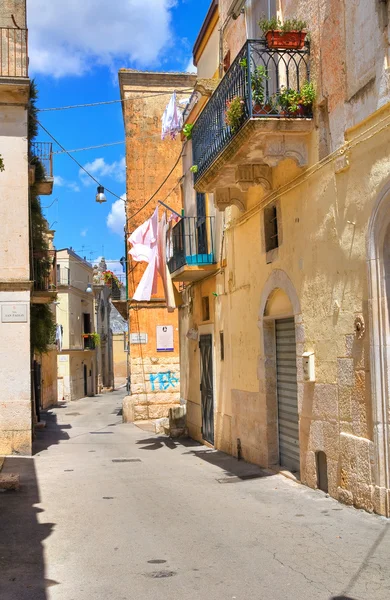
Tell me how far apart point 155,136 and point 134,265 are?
4.81 metres

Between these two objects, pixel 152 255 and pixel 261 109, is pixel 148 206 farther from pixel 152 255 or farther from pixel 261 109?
pixel 261 109

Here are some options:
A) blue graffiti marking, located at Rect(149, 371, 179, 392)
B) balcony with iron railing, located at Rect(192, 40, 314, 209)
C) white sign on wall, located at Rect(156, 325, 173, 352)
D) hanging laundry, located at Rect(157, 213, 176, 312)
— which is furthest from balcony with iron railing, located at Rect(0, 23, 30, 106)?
blue graffiti marking, located at Rect(149, 371, 179, 392)

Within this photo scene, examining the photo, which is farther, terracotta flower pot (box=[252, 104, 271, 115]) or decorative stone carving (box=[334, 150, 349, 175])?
terracotta flower pot (box=[252, 104, 271, 115])

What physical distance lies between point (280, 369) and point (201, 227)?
226 inches

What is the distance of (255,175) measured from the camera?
10609mm

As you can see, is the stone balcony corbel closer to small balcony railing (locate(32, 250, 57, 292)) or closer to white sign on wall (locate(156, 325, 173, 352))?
small balcony railing (locate(32, 250, 57, 292))

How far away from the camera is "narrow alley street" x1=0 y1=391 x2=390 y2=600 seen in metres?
5.34

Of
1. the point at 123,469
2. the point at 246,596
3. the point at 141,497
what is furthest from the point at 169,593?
the point at 123,469

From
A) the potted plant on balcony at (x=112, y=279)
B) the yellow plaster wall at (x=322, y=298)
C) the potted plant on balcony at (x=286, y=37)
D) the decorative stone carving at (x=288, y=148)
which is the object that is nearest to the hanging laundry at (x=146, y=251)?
the yellow plaster wall at (x=322, y=298)

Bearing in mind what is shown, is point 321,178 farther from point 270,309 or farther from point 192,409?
point 192,409

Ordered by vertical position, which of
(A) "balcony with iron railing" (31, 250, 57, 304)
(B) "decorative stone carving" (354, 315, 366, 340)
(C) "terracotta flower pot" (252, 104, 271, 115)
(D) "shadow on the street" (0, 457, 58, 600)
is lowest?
(D) "shadow on the street" (0, 457, 58, 600)

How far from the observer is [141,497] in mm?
9383

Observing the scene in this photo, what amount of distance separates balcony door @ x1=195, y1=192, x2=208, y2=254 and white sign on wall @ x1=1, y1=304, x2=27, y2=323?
4000 millimetres

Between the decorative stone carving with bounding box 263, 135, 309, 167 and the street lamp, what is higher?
the street lamp
